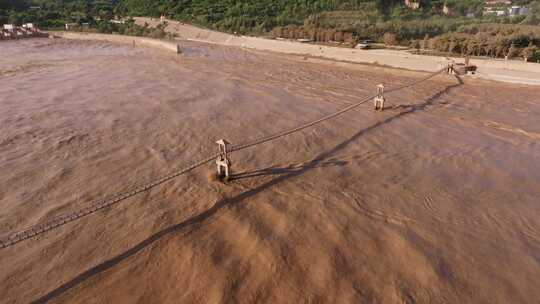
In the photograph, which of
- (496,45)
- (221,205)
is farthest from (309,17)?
(221,205)

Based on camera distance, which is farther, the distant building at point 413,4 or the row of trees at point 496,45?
the distant building at point 413,4

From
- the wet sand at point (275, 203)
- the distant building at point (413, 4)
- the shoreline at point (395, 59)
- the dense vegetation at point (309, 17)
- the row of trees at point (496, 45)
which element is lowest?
the wet sand at point (275, 203)

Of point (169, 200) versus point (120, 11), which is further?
point (120, 11)

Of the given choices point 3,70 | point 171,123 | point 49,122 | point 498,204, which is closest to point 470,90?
point 498,204

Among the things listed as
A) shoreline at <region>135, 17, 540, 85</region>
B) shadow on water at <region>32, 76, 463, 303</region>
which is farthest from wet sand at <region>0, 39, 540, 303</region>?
shoreline at <region>135, 17, 540, 85</region>

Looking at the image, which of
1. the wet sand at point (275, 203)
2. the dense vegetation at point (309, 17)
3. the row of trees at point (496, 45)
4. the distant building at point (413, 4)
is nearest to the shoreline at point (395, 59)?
the row of trees at point (496, 45)

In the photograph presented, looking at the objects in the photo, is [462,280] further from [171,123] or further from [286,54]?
[286,54]

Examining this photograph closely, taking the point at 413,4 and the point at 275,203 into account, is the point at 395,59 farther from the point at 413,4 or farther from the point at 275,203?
the point at 413,4

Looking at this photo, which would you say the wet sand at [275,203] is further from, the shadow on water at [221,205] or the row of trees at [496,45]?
the row of trees at [496,45]
